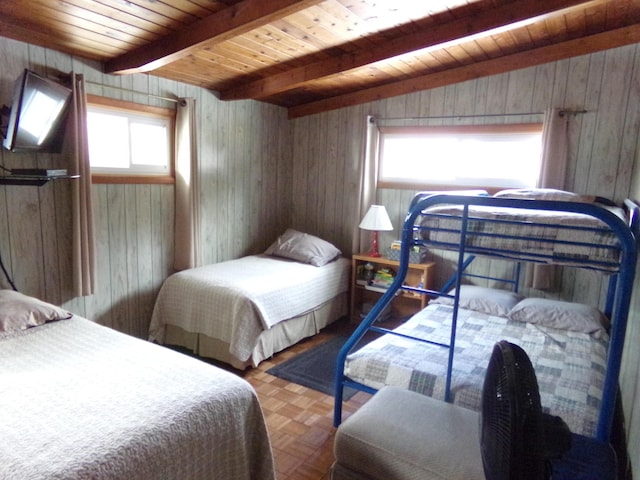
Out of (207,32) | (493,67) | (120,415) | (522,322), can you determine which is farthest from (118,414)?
(493,67)

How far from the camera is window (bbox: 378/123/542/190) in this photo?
3.65 metres

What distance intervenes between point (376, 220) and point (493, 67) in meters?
1.62

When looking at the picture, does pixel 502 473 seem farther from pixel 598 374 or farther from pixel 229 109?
pixel 229 109

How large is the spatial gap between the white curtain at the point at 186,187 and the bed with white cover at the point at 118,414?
1.47 meters

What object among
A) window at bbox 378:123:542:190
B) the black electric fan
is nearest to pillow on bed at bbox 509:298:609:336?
window at bbox 378:123:542:190

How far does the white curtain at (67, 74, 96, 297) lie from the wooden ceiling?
380 mm

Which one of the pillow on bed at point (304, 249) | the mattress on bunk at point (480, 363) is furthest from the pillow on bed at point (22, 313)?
the pillow on bed at point (304, 249)

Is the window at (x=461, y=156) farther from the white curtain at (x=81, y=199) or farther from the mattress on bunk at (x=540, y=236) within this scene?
the white curtain at (x=81, y=199)

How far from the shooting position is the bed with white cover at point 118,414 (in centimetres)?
131

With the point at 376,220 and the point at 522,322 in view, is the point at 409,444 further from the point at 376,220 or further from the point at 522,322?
the point at 376,220

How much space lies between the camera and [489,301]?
10.6 feet

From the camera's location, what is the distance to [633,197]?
3.01m

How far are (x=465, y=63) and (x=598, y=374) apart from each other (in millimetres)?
2610

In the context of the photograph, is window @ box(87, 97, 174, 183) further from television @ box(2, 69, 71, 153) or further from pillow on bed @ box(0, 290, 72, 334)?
pillow on bed @ box(0, 290, 72, 334)
